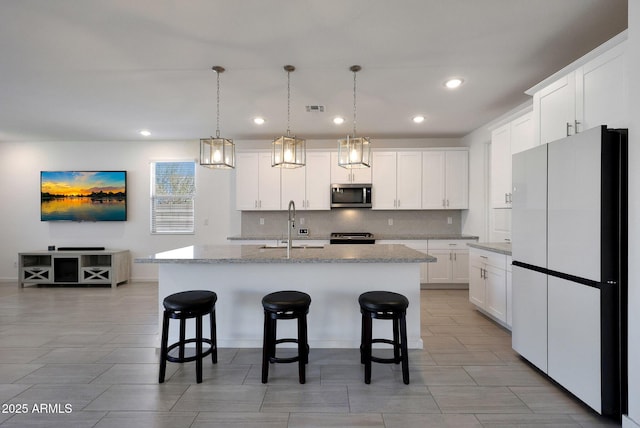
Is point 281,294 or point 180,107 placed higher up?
point 180,107

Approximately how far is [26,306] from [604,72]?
6616mm

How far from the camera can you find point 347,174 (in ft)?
17.3

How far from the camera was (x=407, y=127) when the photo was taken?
4.89 metres

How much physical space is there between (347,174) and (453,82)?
7.69 ft

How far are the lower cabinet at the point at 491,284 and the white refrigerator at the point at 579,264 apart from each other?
81 cm

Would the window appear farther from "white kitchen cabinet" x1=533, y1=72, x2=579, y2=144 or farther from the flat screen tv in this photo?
"white kitchen cabinet" x1=533, y1=72, x2=579, y2=144

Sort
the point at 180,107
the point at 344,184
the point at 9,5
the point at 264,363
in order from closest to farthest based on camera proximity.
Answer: the point at 9,5 → the point at 264,363 → the point at 180,107 → the point at 344,184

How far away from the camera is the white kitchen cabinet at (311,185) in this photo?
5.28 metres

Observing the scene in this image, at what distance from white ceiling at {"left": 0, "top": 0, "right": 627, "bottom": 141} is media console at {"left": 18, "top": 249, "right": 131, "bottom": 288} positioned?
7.50ft

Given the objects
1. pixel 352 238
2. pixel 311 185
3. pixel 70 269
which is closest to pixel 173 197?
pixel 70 269

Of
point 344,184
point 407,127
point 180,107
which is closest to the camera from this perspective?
point 180,107

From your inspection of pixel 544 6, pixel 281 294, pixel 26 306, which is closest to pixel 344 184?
pixel 281 294

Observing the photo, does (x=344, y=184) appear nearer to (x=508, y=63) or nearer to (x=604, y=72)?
(x=508, y=63)

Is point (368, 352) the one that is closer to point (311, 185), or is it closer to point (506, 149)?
point (506, 149)
